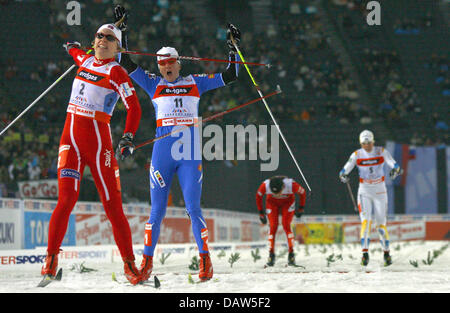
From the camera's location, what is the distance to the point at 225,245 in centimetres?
1689

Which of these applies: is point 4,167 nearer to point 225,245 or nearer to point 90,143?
point 225,245

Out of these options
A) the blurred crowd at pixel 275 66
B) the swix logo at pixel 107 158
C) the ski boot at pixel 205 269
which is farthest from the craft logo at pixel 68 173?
the blurred crowd at pixel 275 66

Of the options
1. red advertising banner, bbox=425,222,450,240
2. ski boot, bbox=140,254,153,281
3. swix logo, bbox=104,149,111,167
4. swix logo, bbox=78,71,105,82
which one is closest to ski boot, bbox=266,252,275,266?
ski boot, bbox=140,254,153,281

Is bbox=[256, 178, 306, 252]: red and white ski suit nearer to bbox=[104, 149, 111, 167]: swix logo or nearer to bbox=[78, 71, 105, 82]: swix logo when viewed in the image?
bbox=[104, 149, 111, 167]: swix logo

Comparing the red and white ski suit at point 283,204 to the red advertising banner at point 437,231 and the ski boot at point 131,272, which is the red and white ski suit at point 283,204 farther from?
the red advertising banner at point 437,231

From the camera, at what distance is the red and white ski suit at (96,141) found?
607cm

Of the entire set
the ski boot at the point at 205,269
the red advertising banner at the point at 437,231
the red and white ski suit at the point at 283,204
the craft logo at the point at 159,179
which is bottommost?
the red advertising banner at the point at 437,231

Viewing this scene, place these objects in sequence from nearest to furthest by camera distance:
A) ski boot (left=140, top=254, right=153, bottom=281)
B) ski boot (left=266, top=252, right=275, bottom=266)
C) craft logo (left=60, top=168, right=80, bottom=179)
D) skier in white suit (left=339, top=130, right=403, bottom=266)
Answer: craft logo (left=60, top=168, right=80, bottom=179)
ski boot (left=140, top=254, right=153, bottom=281)
ski boot (left=266, top=252, right=275, bottom=266)
skier in white suit (left=339, top=130, right=403, bottom=266)

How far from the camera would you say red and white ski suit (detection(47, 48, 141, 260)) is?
19.9 feet

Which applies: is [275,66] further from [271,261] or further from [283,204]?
[271,261]

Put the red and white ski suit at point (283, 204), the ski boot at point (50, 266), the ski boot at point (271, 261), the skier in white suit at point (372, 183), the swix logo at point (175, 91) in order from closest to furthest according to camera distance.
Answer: the ski boot at point (50, 266) < the swix logo at point (175, 91) < the ski boot at point (271, 261) < the skier in white suit at point (372, 183) < the red and white ski suit at point (283, 204)

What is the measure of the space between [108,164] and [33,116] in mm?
14159

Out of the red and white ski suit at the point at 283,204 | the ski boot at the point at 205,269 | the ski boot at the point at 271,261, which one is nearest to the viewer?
the ski boot at the point at 205,269

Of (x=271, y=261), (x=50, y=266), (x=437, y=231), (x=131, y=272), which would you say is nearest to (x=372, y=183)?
(x=271, y=261)
